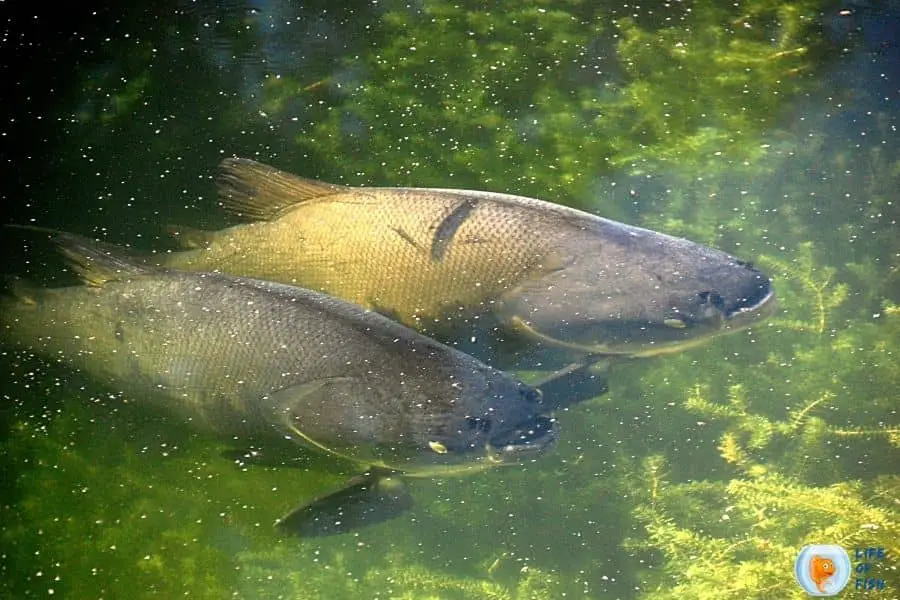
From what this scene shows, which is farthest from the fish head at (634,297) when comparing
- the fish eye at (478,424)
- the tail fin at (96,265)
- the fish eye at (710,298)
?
the tail fin at (96,265)

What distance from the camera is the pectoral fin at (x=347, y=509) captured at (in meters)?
2.53

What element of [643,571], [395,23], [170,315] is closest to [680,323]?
[643,571]

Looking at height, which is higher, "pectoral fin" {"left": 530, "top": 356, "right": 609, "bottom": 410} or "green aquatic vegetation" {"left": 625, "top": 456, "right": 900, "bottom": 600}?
"pectoral fin" {"left": 530, "top": 356, "right": 609, "bottom": 410}

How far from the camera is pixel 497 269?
9.29 feet

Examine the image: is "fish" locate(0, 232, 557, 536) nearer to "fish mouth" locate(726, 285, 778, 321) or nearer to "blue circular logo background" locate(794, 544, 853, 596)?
"fish mouth" locate(726, 285, 778, 321)

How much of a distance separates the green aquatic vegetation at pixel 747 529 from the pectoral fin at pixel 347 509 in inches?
32.0

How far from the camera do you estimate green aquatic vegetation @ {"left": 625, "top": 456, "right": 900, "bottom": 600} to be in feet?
8.31

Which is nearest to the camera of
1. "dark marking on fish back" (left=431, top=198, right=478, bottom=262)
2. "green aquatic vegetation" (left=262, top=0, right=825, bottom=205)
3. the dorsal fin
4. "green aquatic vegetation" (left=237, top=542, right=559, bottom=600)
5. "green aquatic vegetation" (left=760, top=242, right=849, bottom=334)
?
"green aquatic vegetation" (left=237, top=542, right=559, bottom=600)

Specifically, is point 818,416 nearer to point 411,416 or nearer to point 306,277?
point 411,416

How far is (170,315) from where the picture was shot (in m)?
2.62

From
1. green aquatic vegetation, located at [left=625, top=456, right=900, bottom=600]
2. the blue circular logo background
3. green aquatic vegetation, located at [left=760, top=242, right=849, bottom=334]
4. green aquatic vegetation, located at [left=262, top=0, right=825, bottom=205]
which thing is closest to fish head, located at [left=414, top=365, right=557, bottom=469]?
green aquatic vegetation, located at [left=625, top=456, right=900, bottom=600]

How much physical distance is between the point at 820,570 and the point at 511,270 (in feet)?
4.48

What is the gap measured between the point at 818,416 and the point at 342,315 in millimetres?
1735

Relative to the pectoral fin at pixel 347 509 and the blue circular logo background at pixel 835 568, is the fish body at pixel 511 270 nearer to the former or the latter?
the pectoral fin at pixel 347 509
